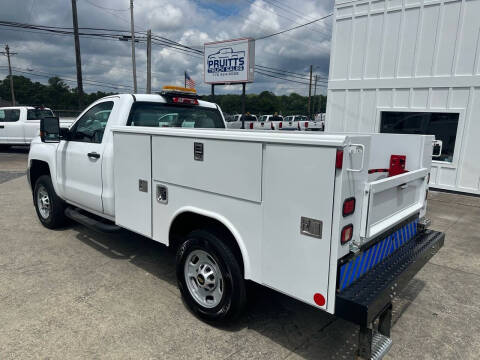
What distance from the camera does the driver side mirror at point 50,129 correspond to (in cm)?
454

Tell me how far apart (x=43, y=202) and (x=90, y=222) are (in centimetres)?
173

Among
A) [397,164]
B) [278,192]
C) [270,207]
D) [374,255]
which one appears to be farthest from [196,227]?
[397,164]

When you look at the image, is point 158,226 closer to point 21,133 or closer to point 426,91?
point 426,91

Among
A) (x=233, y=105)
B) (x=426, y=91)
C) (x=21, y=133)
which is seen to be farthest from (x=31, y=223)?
(x=233, y=105)

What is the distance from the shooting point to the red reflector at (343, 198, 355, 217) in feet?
7.27

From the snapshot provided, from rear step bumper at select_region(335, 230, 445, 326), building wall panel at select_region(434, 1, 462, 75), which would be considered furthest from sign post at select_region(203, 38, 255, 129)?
rear step bumper at select_region(335, 230, 445, 326)

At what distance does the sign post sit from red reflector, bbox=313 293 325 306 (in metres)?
11.5

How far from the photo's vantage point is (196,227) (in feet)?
11.3

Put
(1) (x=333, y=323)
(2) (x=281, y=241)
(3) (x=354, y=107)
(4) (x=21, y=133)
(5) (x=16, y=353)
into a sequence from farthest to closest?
(4) (x=21, y=133), (3) (x=354, y=107), (1) (x=333, y=323), (5) (x=16, y=353), (2) (x=281, y=241)

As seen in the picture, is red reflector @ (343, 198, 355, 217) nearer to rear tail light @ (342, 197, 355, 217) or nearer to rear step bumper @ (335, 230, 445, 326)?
rear tail light @ (342, 197, 355, 217)

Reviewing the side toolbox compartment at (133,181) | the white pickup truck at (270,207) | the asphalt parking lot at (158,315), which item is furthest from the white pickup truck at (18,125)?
the side toolbox compartment at (133,181)

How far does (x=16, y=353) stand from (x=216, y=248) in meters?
1.72

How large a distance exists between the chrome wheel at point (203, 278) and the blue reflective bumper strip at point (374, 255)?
3.48 ft

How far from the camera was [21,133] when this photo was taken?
15797 mm
